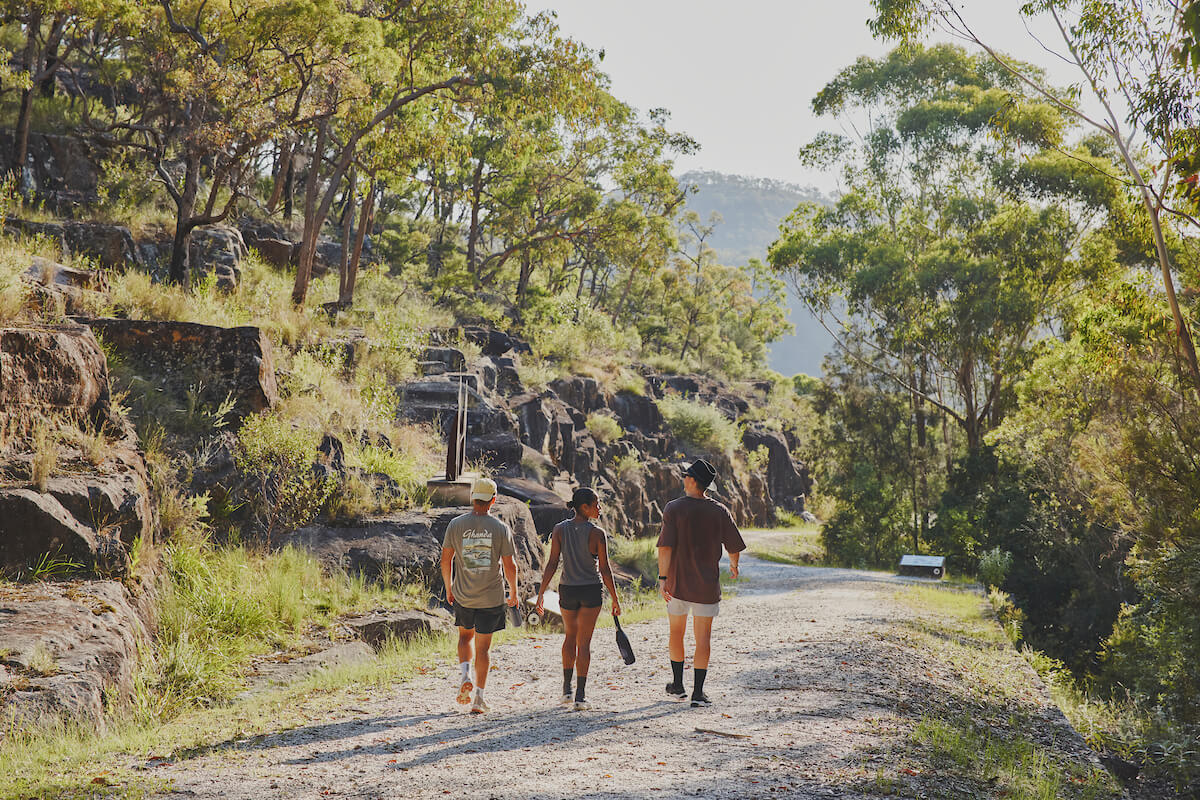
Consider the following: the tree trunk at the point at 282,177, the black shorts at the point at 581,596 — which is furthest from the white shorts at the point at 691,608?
the tree trunk at the point at 282,177

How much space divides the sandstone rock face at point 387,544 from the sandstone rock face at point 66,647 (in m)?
3.53

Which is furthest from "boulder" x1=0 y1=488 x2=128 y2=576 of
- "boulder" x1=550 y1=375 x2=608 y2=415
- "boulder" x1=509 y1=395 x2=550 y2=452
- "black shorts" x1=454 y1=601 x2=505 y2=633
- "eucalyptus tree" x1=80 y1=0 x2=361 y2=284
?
→ "boulder" x1=550 y1=375 x2=608 y2=415

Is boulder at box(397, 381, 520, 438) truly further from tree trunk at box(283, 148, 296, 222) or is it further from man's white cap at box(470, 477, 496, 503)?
tree trunk at box(283, 148, 296, 222)

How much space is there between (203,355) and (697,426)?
91.3ft

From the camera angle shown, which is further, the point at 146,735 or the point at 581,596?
the point at 581,596

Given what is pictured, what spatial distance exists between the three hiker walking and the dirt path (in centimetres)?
59

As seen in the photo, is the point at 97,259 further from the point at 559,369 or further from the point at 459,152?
the point at 559,369

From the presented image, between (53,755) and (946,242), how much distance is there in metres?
30.2

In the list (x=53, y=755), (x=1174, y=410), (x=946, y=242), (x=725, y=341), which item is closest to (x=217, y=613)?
(x=53, y=755)

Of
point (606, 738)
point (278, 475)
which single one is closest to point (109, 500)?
point (278, 475)

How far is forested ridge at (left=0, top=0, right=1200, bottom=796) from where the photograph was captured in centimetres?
1045

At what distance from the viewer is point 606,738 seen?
6363 millimetres

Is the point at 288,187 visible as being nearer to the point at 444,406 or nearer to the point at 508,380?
the point at 508,380

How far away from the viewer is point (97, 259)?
52.9 ft
